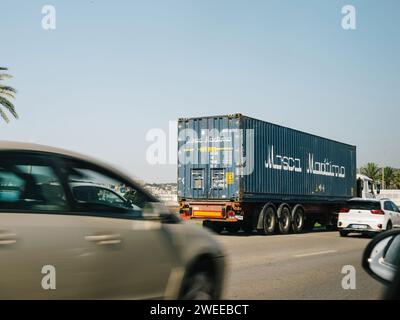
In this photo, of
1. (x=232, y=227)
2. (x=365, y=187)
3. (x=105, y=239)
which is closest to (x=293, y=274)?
(x=105, y=239)

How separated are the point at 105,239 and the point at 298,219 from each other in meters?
19.4

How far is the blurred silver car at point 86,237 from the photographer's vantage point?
3.83 m

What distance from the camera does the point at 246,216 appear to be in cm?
2000

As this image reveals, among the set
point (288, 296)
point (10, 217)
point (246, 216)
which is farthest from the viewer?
point (246, 216)

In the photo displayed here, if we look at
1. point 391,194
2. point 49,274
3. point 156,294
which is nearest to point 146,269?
point 156,294

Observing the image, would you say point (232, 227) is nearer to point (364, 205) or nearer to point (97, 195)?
point (364, 205)

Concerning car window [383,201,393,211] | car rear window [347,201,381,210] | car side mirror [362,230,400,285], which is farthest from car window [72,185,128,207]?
car window [383,201,393,211]

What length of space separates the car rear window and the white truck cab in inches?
415

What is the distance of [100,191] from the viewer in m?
4.72

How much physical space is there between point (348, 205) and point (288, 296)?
13519mm

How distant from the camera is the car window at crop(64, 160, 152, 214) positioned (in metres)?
4.45

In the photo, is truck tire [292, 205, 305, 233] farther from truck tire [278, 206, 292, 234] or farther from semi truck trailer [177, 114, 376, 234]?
truck tire [278, 206, 292, 234]

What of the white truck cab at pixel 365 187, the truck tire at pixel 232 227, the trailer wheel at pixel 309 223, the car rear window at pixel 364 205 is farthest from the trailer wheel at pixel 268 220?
the white truck cab at pixel 365 187
